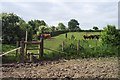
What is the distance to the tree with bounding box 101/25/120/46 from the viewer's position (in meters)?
21.7

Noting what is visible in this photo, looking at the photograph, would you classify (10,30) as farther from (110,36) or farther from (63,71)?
(63,71)

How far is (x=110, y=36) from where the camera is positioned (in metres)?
22.8

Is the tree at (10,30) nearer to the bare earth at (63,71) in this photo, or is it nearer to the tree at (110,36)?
the tree at (110,36)

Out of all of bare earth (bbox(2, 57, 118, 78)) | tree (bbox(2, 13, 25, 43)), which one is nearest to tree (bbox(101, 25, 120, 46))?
tree (bbox(2, 13, 25, 43))

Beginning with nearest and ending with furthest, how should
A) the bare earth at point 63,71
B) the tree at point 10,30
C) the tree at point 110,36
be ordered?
the bare earth at point 63,71, the tree at point 110,36, the tree at point 10,30

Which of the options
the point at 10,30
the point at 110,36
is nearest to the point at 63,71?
the point at 110,36

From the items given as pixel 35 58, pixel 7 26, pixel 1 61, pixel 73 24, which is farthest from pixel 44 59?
pixel 73 24

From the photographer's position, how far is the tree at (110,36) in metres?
21.7

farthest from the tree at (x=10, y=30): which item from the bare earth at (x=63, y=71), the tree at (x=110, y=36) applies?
the bare earth at (x=63, y=71)

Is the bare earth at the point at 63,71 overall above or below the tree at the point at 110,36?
below

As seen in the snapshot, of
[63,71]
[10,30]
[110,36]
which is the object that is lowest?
[63,71]

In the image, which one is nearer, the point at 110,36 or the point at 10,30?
the point at 110,36

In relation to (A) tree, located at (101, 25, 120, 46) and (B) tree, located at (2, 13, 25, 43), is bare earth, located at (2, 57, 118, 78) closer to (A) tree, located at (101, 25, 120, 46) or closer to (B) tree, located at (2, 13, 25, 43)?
(A) tree, located at (101, 25, 120, 46)

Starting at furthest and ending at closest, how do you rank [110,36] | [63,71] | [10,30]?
[10,30] < [110,36] < [63,71]
